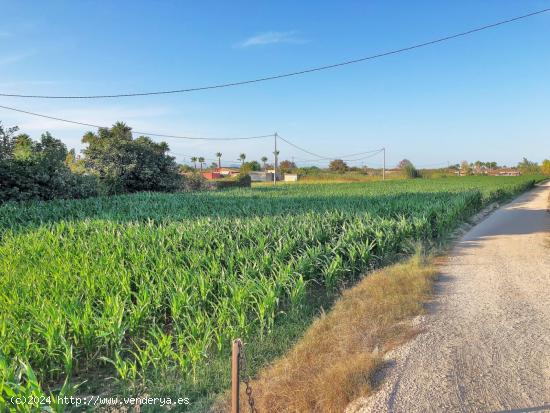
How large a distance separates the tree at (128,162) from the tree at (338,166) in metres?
55.2

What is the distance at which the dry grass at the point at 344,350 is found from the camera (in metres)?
2.88

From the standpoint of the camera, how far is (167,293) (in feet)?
14.6

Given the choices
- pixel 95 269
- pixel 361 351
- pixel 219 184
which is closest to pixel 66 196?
pixel 95 269

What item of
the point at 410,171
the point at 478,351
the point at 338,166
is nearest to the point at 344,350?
the point at 478,351

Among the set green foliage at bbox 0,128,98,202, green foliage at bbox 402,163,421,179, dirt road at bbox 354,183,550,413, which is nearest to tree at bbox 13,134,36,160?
green foliage at bbox 0,128,98,202

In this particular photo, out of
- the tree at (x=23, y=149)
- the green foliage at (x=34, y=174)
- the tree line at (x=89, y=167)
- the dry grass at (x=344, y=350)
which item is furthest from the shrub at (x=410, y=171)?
the dry grass at (x=344, y=350)

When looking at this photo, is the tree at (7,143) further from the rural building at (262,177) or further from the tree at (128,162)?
the rural building at (262,177)

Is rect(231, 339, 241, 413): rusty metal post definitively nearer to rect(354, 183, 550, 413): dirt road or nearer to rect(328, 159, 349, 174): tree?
rect(354, 183, 550, 413): dirt road

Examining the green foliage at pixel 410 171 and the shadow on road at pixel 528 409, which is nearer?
the shadow on road at pixel 528 409

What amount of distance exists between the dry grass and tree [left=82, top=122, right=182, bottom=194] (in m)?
22.2

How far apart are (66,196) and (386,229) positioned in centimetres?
1687

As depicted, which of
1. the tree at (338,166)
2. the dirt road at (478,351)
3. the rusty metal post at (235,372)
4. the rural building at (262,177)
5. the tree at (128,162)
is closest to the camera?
the rusty metal post at (235,372)

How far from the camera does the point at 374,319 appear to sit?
4.34 meters

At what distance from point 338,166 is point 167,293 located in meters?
78.4
